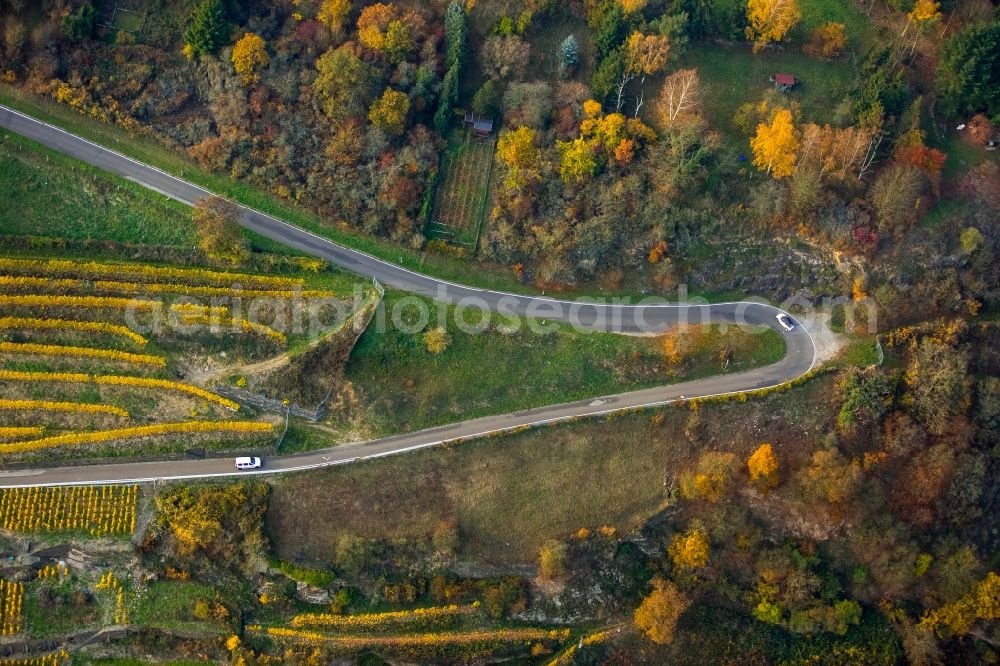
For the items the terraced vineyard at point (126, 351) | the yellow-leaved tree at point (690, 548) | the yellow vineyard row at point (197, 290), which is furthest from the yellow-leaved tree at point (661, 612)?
the yellow vineyard row at point (197, 290)

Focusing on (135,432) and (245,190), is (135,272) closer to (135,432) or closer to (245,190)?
(245,190)

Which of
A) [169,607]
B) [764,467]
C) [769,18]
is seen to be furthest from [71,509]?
[769,18]

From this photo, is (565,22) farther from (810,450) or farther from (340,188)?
(810,450)

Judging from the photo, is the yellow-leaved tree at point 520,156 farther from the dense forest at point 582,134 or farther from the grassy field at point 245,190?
the grassy field at point 245,190

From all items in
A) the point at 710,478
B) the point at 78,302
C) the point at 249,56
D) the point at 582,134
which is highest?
the point at 249,56

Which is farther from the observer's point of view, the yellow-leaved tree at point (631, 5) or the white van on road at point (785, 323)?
the yellow-leaved tree at point (631, 5)
